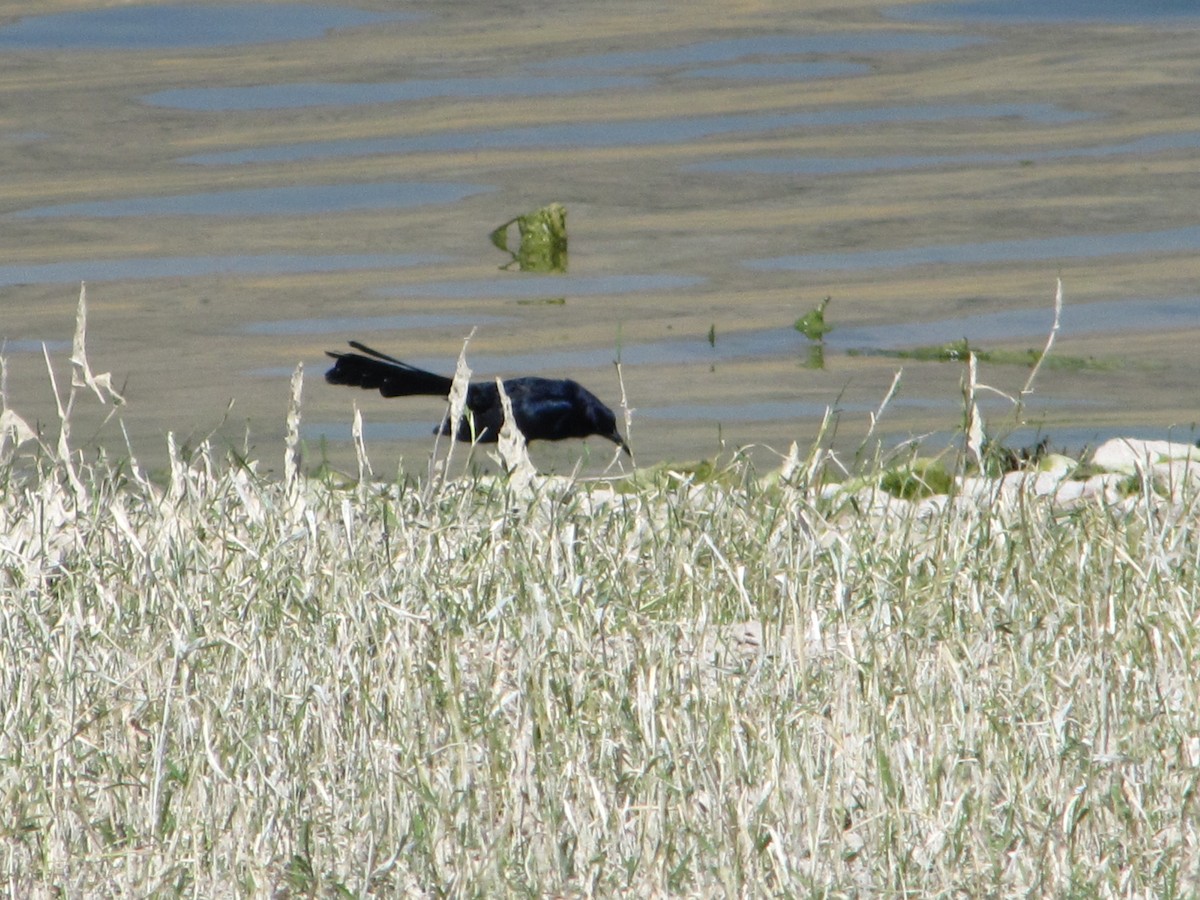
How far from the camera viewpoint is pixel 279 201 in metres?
11.6

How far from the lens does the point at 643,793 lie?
300 centimetres

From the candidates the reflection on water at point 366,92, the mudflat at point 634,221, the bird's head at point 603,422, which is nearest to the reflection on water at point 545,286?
the mudflat at point 634,221

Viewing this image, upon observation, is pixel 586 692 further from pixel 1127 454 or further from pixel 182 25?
pixel 182 25

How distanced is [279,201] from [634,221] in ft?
7.07

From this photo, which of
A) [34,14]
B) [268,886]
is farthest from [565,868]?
[34,14]

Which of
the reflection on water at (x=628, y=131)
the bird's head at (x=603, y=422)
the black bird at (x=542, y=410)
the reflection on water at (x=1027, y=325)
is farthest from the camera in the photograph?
the reflection on water at (x=628, y=131)

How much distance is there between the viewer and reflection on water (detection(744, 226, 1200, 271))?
10195 mm

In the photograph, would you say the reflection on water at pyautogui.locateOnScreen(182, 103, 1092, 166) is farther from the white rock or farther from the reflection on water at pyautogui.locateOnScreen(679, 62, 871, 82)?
the white rock

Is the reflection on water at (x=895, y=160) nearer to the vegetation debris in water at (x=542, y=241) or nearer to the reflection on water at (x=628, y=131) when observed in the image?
the reflection on water at (x=628, y=131)

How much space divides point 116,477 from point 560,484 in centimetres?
98

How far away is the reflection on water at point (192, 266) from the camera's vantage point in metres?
10.1

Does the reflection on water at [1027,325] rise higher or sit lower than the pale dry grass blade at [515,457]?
lower

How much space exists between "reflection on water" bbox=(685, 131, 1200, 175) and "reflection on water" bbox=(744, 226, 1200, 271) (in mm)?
1499

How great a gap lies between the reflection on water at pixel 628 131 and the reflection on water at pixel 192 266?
205 cm
